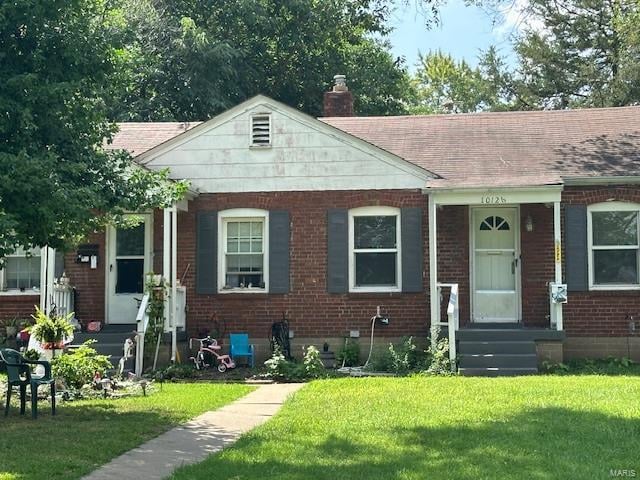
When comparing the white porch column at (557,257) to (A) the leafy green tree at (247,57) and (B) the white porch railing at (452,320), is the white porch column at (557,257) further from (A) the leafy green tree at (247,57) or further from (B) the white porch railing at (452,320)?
(A) the leafy green tree at (247,57)

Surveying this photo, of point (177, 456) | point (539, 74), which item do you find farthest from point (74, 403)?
point (539, 74)

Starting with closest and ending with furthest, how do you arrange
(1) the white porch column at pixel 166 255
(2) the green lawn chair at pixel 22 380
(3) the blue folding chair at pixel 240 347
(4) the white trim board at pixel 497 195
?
(2) the green lawn chair at pixel 22 380 → (4) the white trim board at pixel 497 195 → (1) the white porch column at pixel 166 255 → (3) the blue folding chair at pixel 240 347

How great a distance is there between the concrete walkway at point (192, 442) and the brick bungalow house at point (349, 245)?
4.36 m

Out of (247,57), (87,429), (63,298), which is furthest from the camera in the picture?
(247,57)

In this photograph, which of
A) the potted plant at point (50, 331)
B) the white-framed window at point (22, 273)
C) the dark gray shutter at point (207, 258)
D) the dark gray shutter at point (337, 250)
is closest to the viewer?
the potted plant at point (50, 331)

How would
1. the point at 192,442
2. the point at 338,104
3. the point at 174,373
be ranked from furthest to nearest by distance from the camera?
the point at 338,104, the point at 174,373, the point at 192,442

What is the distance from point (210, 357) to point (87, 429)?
A: 6.54 metres

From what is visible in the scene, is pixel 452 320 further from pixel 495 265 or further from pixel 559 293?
pixel 495 265

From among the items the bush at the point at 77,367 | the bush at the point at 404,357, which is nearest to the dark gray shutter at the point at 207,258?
the bush at the point at 404,357

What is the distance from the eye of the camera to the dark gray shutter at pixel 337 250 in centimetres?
1574

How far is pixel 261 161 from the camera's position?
16.0 m

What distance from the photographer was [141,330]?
14.4 metres

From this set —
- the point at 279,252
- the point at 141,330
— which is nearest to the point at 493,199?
the point at 279,252

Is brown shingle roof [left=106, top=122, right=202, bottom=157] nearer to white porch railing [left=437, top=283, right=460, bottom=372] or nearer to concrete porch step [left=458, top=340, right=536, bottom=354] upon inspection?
white porch railing [left=437, top=283, right=460, bottom=372]
